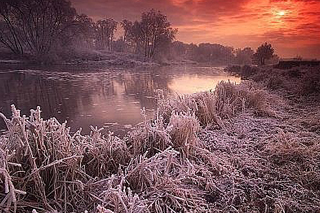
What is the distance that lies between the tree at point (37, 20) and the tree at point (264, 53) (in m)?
32.4

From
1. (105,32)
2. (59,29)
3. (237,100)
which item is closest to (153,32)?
(59,29)

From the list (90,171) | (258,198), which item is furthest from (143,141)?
(258,198)

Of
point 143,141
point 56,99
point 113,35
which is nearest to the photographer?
point 143,141

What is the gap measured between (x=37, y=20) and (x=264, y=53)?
1437 inches

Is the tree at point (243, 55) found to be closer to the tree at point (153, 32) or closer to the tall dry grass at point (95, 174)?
the tree at point (153, 32)

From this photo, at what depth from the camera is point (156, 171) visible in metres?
2.57

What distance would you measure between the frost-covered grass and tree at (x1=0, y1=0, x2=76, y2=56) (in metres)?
38.2

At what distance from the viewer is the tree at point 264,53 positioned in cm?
3598

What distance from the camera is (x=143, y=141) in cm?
346

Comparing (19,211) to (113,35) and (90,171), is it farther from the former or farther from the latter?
(113,35)

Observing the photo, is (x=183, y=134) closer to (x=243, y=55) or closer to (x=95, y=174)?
(x=95, y=174)

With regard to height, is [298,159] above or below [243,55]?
below

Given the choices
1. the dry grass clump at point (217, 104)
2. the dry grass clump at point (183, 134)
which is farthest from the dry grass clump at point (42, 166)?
the dry grass clump at point (217, 104)

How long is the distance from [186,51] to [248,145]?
91.0 metres
